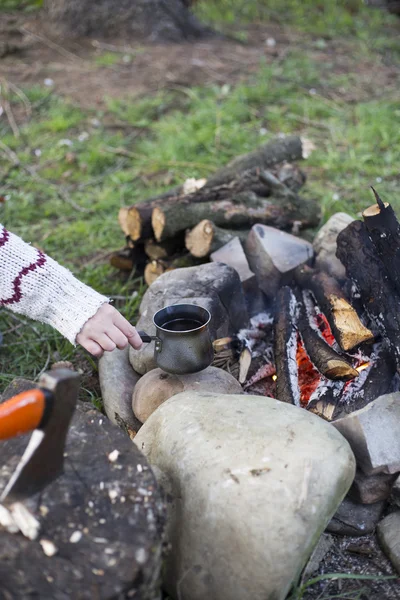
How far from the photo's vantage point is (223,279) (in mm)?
3055

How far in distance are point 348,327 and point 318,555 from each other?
973mm

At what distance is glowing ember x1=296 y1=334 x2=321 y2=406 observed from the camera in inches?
105

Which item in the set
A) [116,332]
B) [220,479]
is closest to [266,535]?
[220,479]

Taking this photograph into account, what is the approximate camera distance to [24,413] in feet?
5.21

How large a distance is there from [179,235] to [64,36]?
5.73 metres

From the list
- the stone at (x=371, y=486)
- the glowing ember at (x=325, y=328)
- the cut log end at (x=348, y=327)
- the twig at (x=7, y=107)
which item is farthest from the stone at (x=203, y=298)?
the twig at (x=7, y=107)

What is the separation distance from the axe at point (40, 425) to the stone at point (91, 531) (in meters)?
0.06

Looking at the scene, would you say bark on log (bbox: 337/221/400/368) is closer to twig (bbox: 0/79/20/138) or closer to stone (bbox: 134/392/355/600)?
stone (bbox: 134/392/355/600)

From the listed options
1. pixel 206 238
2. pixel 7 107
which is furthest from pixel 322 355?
pixel 7 107

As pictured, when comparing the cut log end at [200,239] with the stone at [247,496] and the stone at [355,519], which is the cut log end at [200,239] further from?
the stone at [355,519]

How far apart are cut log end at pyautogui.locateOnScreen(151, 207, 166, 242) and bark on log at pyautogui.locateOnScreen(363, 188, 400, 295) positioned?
1.27 meters

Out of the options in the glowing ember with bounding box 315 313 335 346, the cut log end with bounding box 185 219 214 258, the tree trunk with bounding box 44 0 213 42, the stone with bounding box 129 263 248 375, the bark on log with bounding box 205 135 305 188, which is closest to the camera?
the glowing ember with bounding box 315 313 335 346

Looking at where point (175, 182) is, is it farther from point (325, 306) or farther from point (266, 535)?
point (266, 535)

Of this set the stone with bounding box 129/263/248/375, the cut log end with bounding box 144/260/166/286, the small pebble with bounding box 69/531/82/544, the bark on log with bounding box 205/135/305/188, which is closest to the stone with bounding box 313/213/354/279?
the stone with bounding box 129/263/248/375
